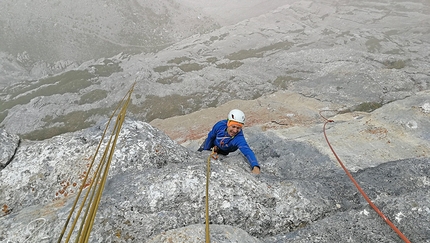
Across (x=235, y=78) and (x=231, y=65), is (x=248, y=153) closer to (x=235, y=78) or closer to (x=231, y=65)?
(x=235, y=78)

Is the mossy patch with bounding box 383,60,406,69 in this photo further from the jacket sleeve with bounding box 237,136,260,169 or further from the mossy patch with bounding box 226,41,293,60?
the jacket sleeve with bounding box 237,136,260,169

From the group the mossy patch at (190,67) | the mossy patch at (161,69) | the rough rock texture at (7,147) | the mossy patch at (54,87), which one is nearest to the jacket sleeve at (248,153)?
the rough rock texture at (7,147)

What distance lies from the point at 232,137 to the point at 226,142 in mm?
326

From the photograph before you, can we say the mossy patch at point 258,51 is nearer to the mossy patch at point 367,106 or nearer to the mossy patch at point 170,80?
the mossy patch at point 170,80

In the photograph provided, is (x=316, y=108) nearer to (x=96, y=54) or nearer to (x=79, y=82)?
(x=79, y=82)

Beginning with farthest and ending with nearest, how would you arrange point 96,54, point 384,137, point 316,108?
point 96,54
point 316,108
point 384,137

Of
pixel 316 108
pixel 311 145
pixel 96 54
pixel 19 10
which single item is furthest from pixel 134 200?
pixel 19 10

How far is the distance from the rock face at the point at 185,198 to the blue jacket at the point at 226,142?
0.32 metres

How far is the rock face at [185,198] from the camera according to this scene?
17.0ft

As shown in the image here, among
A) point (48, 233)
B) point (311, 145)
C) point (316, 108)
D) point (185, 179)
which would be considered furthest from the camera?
point (316, 108)

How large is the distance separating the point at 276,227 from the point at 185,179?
226 centimetres

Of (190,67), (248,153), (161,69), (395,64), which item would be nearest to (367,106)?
(395,64)

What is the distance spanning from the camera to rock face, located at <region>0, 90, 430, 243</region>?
5.17 meters

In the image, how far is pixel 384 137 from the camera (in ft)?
45.9
